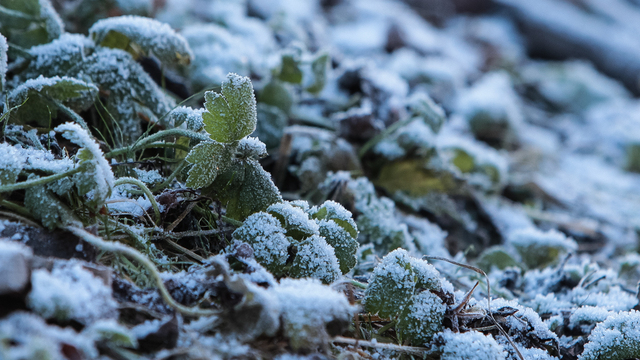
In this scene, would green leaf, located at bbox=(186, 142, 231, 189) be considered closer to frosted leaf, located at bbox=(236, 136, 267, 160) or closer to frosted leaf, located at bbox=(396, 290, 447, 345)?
frosted leaf, located at bbox=(236, 136, 267, 160)

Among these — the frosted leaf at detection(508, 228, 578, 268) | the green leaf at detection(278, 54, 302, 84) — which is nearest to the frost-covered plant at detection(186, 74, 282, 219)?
the green leaf at detection(278, 54, 302, 84)

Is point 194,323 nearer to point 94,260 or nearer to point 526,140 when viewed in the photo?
point 94,260

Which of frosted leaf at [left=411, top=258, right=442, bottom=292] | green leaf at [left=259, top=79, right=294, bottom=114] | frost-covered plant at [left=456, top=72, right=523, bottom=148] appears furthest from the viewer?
frost-covered plant at [left=456, top=72, right=523, bottom=148]

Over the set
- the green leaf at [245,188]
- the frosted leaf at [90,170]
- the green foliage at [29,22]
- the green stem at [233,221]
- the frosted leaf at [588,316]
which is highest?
the green foliage at [29,22]

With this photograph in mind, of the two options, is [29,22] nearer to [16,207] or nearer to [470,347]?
[16,207]

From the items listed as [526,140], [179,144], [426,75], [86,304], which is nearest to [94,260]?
[86,304]

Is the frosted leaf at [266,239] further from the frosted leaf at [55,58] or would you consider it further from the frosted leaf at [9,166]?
the frosted leaf at [55,58]

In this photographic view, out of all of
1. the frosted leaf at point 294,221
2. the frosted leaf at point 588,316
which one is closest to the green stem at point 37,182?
the frosted leaf at point 294,221
